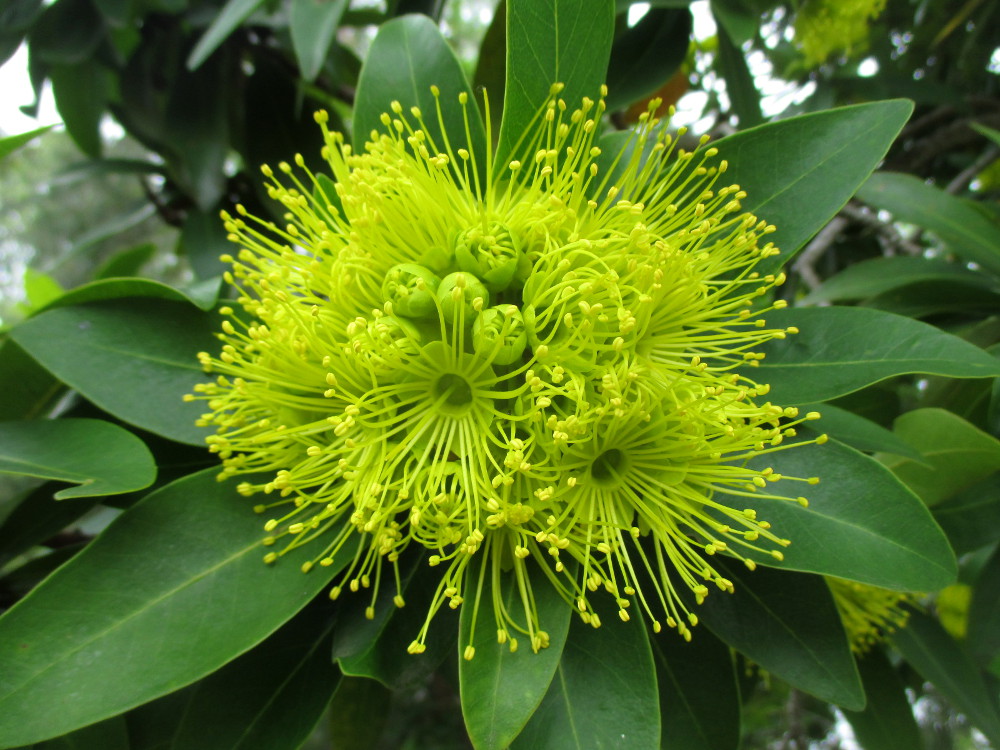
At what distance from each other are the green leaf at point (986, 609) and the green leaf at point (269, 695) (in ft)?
5.19

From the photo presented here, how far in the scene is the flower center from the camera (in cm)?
121

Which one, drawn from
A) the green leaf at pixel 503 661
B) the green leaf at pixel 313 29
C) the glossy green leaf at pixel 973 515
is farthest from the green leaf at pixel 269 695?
the glossy green leaf at pixel 973 515

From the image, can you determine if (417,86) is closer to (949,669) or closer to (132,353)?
(132,353)

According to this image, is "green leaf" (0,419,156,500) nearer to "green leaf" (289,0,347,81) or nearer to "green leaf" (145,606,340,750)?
"green leaf" (145,606,340,750)

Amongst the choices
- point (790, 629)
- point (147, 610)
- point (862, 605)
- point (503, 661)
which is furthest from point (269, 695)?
point (862, 605)

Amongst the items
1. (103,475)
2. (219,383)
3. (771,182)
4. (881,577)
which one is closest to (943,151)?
(771,182)

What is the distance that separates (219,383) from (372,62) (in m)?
0.74

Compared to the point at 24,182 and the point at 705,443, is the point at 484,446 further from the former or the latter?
the point at 24,182

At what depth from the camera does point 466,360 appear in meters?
1.21

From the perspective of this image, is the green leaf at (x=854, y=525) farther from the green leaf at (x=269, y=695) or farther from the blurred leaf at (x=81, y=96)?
the blurred leaf at (x=81, y=96)

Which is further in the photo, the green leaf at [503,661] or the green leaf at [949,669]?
the green leaf at [949,669]

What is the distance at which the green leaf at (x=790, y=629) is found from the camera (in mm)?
1257

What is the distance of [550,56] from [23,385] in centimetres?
127

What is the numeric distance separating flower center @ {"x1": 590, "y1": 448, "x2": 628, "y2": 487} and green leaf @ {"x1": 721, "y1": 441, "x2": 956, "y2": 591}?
0.23 m
